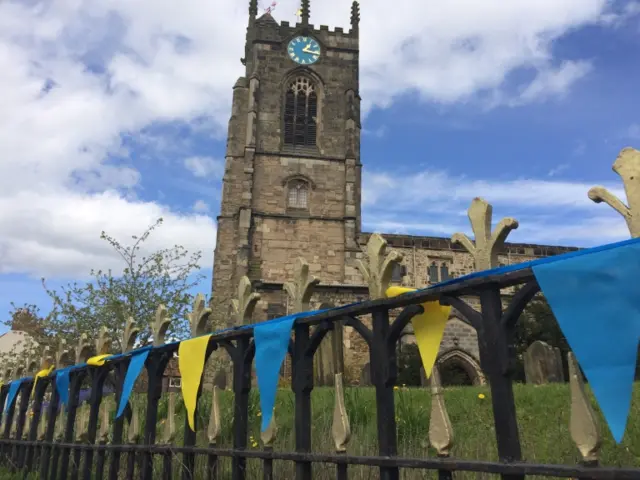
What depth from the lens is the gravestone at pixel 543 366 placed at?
10.7 meters

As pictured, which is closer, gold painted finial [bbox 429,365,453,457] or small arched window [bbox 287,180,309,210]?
gold painted finial [bbox 429,365,453,457]

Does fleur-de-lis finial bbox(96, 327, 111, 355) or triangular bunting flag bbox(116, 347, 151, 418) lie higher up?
fleur-de-lis finial bbox(96, 327, 111, 355)

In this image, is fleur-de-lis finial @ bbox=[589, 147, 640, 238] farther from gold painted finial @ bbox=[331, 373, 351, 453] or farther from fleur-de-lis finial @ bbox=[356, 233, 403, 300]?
gold painted finial @ bbox=[331, 373, 351, 453]

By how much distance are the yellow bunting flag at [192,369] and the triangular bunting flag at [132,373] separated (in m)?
0.68

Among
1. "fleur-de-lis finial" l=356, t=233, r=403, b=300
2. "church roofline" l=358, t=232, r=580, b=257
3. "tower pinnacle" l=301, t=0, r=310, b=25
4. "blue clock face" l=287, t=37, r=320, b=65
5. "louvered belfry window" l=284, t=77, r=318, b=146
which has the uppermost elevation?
"tower pinnacle" l=301, t=0, r=310, b=25

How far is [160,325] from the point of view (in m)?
4.67

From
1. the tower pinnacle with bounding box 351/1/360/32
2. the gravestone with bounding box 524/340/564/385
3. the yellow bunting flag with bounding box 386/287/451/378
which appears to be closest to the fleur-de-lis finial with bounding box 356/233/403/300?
the yellow bunting flag with bounding box 386/287/451/378

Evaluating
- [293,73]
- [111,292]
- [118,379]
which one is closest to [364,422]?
[118,379]

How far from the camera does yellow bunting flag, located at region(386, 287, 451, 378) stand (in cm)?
249

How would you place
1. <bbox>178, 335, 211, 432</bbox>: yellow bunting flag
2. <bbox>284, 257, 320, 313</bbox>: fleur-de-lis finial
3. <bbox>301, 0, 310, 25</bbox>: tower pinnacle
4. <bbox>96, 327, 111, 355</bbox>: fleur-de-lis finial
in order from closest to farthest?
<bbox>284, 257, 320, 313</bbox>: fleur-de-lis finial < <bbox>178, 335, 211, 432</bbox>: yellow bunting flag < <bbox>96, 327, 111, 355</bbox>: fleur-de-lis finial < <bbox>301, 0, 310, 25</bbox>: tower pinnacle

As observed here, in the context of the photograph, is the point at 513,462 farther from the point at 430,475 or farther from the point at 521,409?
the point at 521,409

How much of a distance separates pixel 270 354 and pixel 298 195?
25417mm

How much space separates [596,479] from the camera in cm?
175

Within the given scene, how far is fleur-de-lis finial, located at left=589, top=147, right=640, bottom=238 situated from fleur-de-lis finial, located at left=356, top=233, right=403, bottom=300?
3.36 ft
